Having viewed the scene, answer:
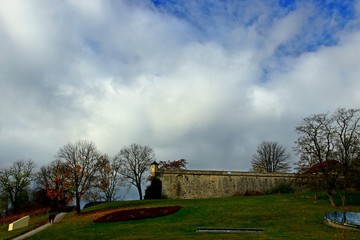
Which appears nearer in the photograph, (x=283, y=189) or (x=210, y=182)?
(x=283, y=189)

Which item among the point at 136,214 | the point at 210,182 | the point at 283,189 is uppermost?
the point at 210,182

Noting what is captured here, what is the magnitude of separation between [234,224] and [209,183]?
95.9 ft

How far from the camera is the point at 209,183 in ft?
185

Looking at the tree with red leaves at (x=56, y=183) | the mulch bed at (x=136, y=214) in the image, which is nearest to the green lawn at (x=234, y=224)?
the mulch bed at (x=136, y=214)

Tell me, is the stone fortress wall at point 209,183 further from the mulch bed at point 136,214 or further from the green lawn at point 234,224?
the mulch bed at point 136,214

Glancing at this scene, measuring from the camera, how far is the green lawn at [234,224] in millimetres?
21969

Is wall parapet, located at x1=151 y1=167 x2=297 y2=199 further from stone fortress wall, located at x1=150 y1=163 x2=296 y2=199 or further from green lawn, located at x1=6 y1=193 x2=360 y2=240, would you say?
green lawn, located at x1=6 y1=193 x2=360 y2=240

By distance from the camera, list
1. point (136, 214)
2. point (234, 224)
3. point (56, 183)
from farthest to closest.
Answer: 1. point (56, 183)
2. point (136, 214)
3. point (234, 224)

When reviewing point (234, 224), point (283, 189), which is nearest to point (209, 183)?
point (283, 189)

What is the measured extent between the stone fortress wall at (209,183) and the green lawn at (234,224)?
15770 mm

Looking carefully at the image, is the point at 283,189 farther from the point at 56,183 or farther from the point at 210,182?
the point at 56,183

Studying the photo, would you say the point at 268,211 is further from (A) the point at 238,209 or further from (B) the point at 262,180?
(B) the point at 262,180

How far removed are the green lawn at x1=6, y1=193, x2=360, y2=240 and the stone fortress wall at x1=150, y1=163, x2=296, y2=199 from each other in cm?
1577

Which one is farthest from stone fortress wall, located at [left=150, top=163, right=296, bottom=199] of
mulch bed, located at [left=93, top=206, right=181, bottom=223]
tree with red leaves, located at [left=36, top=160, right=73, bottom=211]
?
mulch bed, located at [left=93, top=206, right=181, bottom=223]
